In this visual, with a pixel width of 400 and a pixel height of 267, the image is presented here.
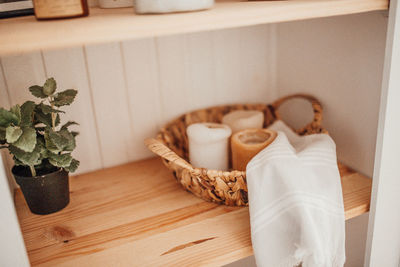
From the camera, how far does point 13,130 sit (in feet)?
2.10

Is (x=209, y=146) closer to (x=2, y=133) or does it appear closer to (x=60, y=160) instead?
(x=60, y=160)

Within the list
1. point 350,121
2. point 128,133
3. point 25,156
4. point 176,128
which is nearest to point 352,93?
point 350,121

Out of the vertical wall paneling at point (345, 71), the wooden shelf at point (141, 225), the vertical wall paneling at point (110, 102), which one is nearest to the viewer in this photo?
the wooden shelf at point (141, 225)

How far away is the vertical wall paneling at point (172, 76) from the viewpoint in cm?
97


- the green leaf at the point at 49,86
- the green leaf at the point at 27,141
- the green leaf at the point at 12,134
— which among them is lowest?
the green leaf at the point at 27,141

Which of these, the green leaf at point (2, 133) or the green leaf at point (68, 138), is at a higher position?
the green leaf at point (2, 133)

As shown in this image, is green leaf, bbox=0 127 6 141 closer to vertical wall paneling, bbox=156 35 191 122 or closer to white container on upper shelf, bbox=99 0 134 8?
white container on upper shelf, bbox=99 0 134 8

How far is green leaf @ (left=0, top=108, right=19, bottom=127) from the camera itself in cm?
64

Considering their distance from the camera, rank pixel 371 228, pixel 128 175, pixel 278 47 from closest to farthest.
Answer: pixel 371 228
pixel 128 175
pixel 278 47

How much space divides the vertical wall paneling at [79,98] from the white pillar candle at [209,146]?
0.27 m

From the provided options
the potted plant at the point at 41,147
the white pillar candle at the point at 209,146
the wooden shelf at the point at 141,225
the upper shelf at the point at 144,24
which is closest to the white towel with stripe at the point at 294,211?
the wooden shelf at the point at 141,225

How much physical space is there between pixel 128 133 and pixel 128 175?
0.38 ft

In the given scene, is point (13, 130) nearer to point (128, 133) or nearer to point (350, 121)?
point (128, 133)

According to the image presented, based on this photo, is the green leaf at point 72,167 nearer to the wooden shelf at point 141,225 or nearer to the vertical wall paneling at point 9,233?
the wooden shelf at point 141,225
